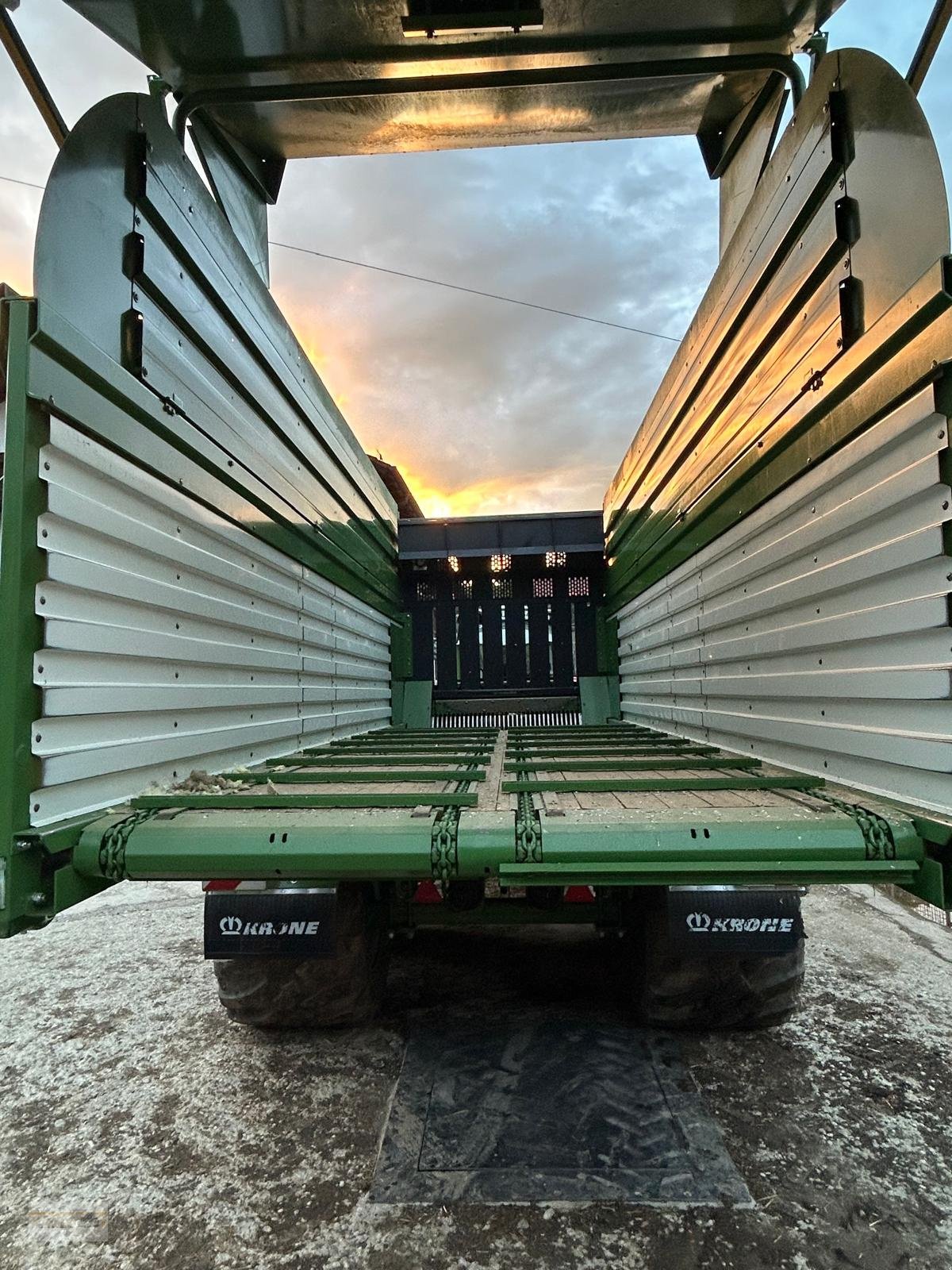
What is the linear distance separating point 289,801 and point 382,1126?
50.9 inches

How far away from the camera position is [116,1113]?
2.54 metres

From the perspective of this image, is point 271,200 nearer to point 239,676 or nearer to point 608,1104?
point 239,676

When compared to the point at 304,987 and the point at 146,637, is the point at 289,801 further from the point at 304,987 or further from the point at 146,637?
the point at 304,987

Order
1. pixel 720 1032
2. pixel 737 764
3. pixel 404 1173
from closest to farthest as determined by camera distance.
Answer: pixel 404 1173
pixel 737 764
pixel 720 1032

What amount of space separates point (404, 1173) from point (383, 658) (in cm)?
407

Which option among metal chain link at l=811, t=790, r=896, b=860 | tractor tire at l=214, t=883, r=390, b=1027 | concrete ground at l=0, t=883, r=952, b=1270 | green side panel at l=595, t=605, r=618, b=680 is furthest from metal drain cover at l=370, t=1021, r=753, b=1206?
green side panel at l=595, t=605, r=618, b=680

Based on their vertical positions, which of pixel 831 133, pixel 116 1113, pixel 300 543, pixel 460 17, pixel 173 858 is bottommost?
pixel 116 1113

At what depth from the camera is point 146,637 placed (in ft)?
7.25

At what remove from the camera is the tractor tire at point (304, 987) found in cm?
271

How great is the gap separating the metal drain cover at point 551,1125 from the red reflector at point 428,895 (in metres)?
0.67

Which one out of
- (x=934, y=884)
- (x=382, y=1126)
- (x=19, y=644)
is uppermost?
(x=19, y=644)

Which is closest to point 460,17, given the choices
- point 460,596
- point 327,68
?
point 327,68

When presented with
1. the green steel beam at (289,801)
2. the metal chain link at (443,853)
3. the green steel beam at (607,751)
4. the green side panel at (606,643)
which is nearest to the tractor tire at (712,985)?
Answer: the green steel beam at (607,751)

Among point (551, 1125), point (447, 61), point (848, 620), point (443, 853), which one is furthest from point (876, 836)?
point (447, 61)
